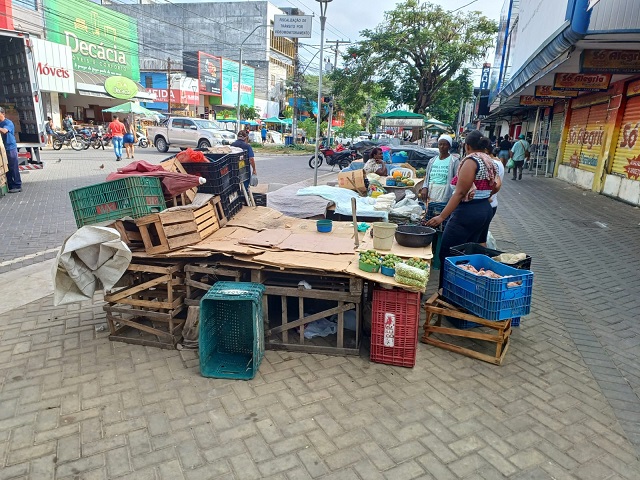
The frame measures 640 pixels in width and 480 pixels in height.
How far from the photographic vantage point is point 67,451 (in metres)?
2.61

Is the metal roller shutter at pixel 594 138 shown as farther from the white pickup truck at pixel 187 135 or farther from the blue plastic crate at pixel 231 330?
the white pickup truck at pixel 187 135

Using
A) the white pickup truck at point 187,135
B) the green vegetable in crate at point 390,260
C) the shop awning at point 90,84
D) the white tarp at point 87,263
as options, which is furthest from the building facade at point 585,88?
the shop awning at point 90,84


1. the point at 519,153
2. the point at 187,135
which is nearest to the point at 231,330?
the point at 519,153

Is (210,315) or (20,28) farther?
(20,28)

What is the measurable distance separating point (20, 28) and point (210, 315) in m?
27.0

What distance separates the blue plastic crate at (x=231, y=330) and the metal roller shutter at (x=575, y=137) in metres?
16.8

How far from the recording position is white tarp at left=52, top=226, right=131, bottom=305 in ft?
11.1

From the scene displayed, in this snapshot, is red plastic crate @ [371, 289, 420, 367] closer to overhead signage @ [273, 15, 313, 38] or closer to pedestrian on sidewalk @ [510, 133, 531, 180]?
overhead signage @ [273, 15, 313, 38]

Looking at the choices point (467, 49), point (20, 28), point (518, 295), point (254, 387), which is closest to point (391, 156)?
point (518, 295)

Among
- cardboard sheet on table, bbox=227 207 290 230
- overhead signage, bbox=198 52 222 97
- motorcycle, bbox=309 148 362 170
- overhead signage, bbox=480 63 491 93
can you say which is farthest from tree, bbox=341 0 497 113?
cardboard sheet on table, bbox=227 207 290 230

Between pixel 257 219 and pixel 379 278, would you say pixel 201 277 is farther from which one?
pixel 379 278

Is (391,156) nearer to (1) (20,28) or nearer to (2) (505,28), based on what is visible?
(2) (505,28)

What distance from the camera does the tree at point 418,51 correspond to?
26.9 m

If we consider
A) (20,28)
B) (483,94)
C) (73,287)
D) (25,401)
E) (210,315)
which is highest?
(20,28)
